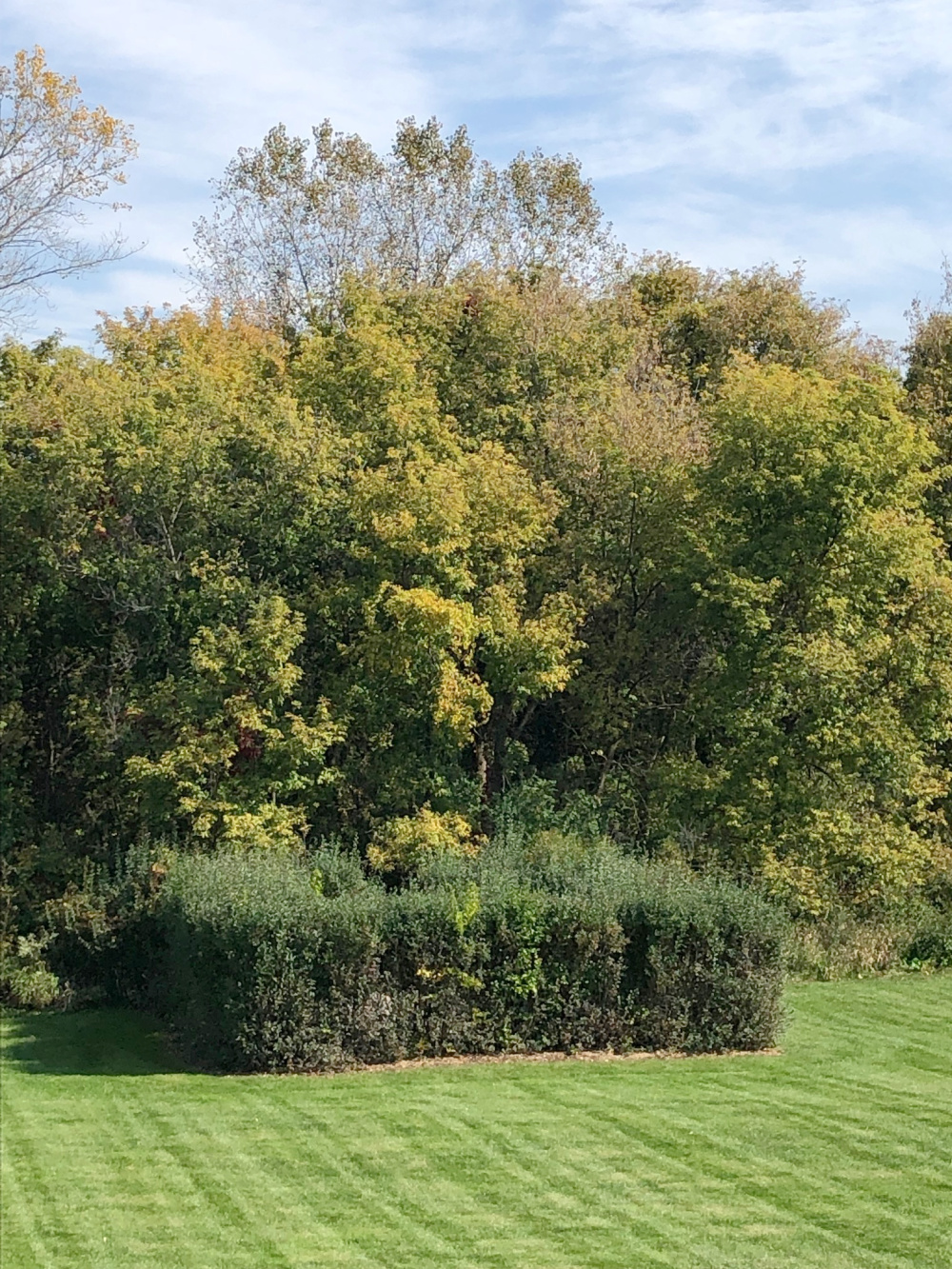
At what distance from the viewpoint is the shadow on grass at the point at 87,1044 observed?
16.1 metres

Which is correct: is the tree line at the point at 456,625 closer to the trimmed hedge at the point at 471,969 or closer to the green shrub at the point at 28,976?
the green shrub at the point at 28,976

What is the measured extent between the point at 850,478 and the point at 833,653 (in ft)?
9.13

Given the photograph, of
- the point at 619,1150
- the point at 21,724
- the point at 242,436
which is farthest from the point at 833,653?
the point at 21,724

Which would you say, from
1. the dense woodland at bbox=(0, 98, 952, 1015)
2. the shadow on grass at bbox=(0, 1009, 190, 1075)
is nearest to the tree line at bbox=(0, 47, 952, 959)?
the dense woodland at bbox=(0, 98, 952, 1015)

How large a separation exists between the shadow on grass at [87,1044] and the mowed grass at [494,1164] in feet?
0.59

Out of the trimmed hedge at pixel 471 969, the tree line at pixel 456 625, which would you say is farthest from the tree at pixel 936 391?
the trimmed hedge at pixel 471 969

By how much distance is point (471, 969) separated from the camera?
15953 millimetres

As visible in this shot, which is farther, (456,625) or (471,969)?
(456,625)

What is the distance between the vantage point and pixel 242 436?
22859mm

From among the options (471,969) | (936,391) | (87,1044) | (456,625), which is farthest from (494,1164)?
(936,391)

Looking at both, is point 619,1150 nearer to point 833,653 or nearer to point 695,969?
point 695,969

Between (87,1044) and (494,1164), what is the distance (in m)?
8.40

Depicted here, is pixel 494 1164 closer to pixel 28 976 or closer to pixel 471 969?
pixel 471 969

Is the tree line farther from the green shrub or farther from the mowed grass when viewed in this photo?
the mowed grass
